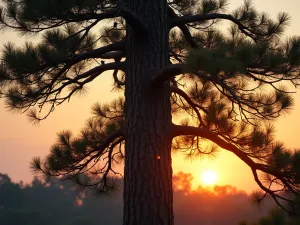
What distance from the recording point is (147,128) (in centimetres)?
303

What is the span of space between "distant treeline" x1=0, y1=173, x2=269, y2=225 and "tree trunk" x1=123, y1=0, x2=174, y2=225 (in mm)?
27117

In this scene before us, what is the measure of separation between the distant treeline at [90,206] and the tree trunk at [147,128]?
2712 centimetres

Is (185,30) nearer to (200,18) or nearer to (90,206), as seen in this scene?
(200,18)

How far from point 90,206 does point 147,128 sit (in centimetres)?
3487

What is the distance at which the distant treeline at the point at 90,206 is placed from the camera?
32062 mm

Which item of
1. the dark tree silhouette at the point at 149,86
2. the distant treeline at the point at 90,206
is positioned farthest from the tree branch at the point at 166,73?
the distant treeline at the point at 90,206

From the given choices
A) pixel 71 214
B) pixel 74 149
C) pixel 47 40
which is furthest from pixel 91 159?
pixel 71 214

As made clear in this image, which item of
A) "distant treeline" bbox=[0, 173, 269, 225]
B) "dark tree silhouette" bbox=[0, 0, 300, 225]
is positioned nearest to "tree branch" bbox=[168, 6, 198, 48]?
"dark tree silhouette" bbox=[0, 0, 300, 225]

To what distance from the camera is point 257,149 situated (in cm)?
328

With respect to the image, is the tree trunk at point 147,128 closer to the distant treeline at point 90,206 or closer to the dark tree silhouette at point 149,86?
the dark tree silhouette at point 149,86

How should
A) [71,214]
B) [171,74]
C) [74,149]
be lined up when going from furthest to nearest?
1. [71,214]
2. [74,149]
3. [171,74]

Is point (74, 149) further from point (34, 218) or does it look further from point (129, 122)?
point (34, 218)

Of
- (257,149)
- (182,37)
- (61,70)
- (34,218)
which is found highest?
(34,218)

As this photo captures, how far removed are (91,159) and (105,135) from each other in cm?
25
